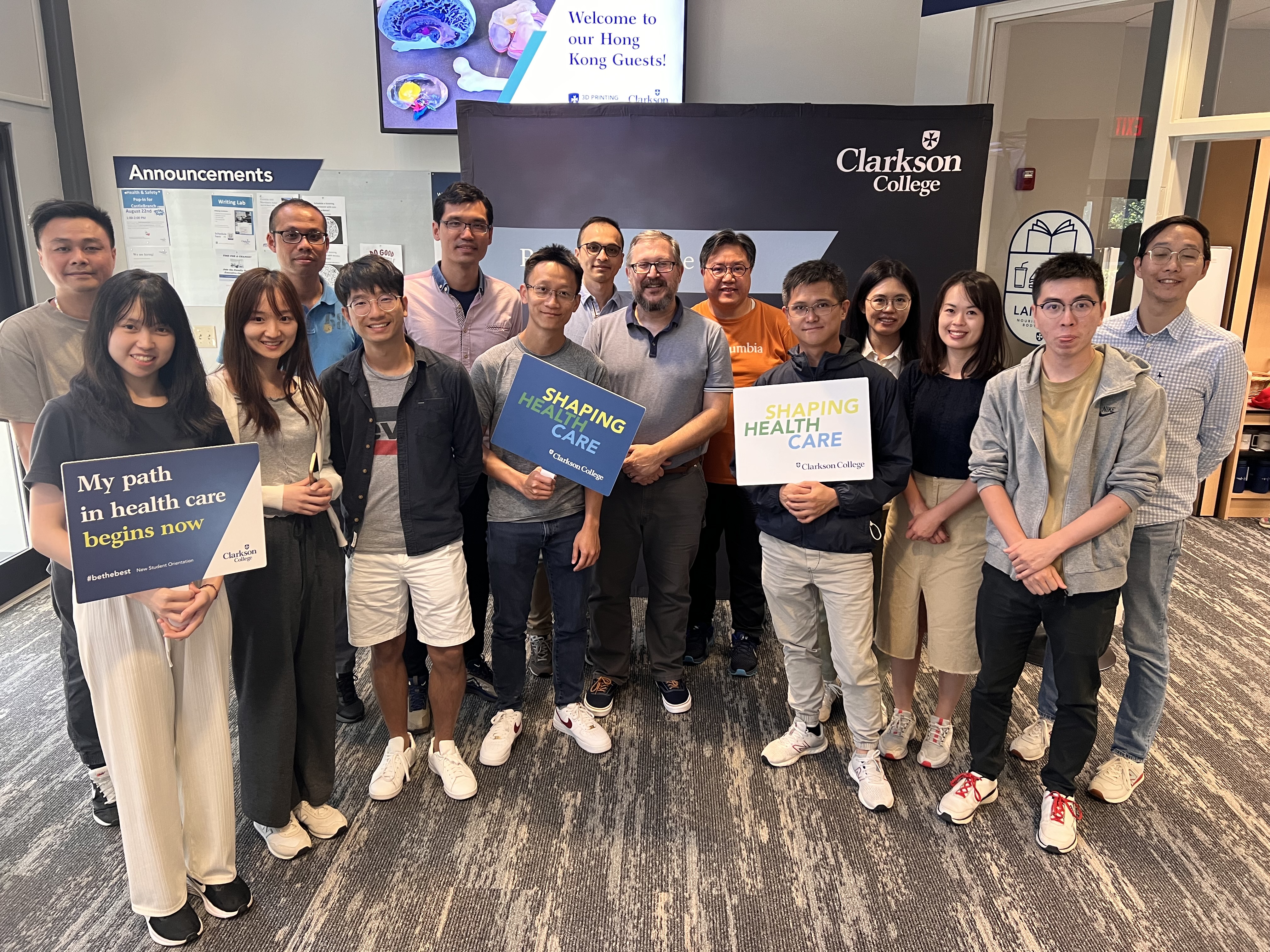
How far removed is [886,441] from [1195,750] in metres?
1.70

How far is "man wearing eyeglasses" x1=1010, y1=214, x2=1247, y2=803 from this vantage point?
215cm

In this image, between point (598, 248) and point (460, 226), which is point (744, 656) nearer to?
point (598, 248)

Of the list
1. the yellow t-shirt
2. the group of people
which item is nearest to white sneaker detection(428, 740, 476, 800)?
the group of people

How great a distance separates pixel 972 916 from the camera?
6.31 ft

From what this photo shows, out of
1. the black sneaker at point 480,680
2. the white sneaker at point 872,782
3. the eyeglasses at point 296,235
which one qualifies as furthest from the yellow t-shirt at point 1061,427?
the eyeglasses at point 296,235

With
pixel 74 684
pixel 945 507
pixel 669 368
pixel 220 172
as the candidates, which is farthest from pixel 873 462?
pixel 220 172

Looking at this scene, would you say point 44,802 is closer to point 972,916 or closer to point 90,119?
point 972,916

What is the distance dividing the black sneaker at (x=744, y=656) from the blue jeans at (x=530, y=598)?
0.75 meters

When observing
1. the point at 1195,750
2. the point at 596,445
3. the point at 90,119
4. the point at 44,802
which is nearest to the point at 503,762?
the point at 596,445

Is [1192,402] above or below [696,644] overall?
above

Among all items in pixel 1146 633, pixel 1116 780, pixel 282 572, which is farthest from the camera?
pixel 1116 780

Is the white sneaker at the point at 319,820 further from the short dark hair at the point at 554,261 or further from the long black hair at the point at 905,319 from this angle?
the long black hair at the point at 905,319

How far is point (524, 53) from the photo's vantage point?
429cm

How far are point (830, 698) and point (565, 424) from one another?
1.44 meters
